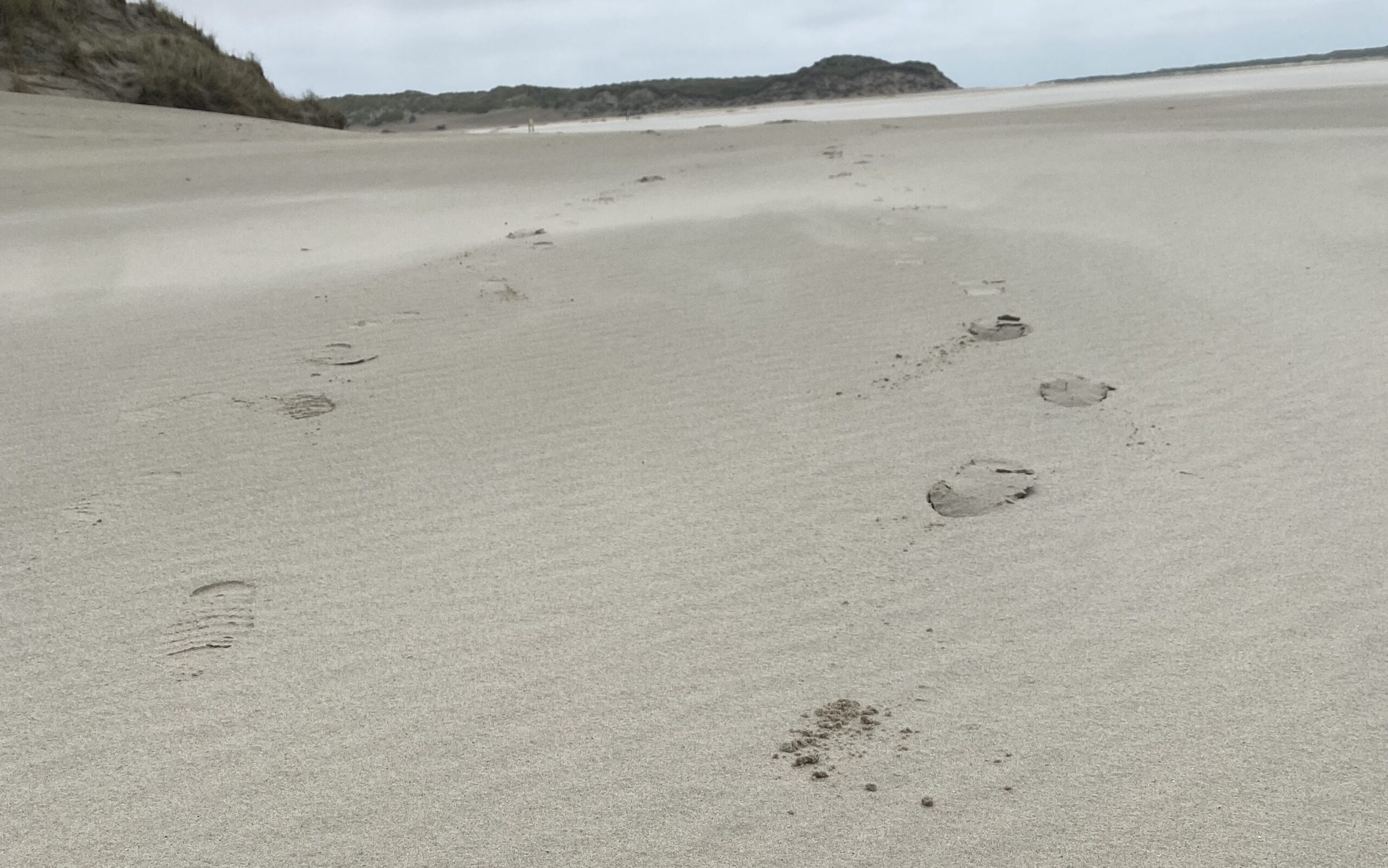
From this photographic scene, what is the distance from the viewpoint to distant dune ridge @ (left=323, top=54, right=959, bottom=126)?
3403cm

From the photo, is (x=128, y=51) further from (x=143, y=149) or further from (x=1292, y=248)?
(x=1292, y=248)

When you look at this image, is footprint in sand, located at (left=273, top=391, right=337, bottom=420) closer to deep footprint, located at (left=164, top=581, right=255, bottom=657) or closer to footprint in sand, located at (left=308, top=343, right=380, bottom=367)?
footprint in sand, located at (left=308, top=343, right=380, bottom=367)

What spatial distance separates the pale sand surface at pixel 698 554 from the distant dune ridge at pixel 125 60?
8.52 metres

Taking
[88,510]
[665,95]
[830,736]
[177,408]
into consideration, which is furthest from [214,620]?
[665,95]

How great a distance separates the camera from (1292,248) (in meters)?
4.96

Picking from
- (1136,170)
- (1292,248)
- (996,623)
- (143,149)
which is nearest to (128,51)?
(143,149)

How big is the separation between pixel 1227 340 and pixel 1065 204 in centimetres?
273

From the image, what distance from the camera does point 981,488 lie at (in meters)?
2.81

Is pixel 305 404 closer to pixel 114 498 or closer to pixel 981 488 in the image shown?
pixel 114 498

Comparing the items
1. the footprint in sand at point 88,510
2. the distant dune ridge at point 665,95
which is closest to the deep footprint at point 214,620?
the footprint in sand at point 88,510

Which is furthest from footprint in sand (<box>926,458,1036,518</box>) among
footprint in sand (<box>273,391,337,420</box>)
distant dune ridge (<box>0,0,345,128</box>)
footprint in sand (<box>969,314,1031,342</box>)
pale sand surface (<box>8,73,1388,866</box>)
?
distant dune ridge (<box>0,0,345,128</box>)

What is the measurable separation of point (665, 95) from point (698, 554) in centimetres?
3528

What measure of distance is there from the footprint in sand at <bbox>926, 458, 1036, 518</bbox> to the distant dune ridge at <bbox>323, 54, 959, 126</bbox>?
3091 cm

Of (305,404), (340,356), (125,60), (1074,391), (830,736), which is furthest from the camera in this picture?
(125,60)
